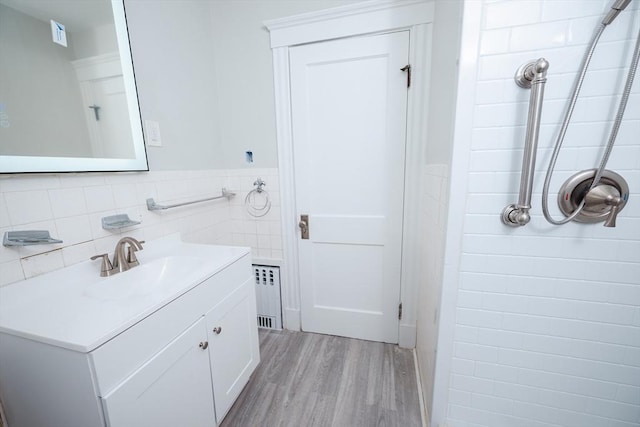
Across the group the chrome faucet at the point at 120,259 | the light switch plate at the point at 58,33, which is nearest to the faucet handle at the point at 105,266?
the chrome faucet at the point at 120,259

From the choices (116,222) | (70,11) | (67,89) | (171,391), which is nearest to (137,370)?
(171,391)

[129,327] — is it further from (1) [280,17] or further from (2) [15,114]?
(1) [280,17]

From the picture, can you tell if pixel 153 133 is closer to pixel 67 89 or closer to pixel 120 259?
pixel 67 89

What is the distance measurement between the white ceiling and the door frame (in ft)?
2.76

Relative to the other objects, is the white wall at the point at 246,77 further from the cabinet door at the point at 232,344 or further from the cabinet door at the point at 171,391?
the cabinet door at the point at 171,391

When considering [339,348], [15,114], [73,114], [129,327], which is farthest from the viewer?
[339,348]

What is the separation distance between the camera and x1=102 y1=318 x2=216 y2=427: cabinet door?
669mm

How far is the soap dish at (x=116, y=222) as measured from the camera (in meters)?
1.03

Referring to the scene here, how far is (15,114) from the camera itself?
787mm

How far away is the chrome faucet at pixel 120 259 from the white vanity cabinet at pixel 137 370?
3.8 inches

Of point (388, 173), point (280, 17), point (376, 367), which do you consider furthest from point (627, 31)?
point (376, 367)

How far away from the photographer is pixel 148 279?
1076 mm

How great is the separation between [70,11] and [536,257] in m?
2.02

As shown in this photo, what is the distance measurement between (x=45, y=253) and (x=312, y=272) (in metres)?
1.36
